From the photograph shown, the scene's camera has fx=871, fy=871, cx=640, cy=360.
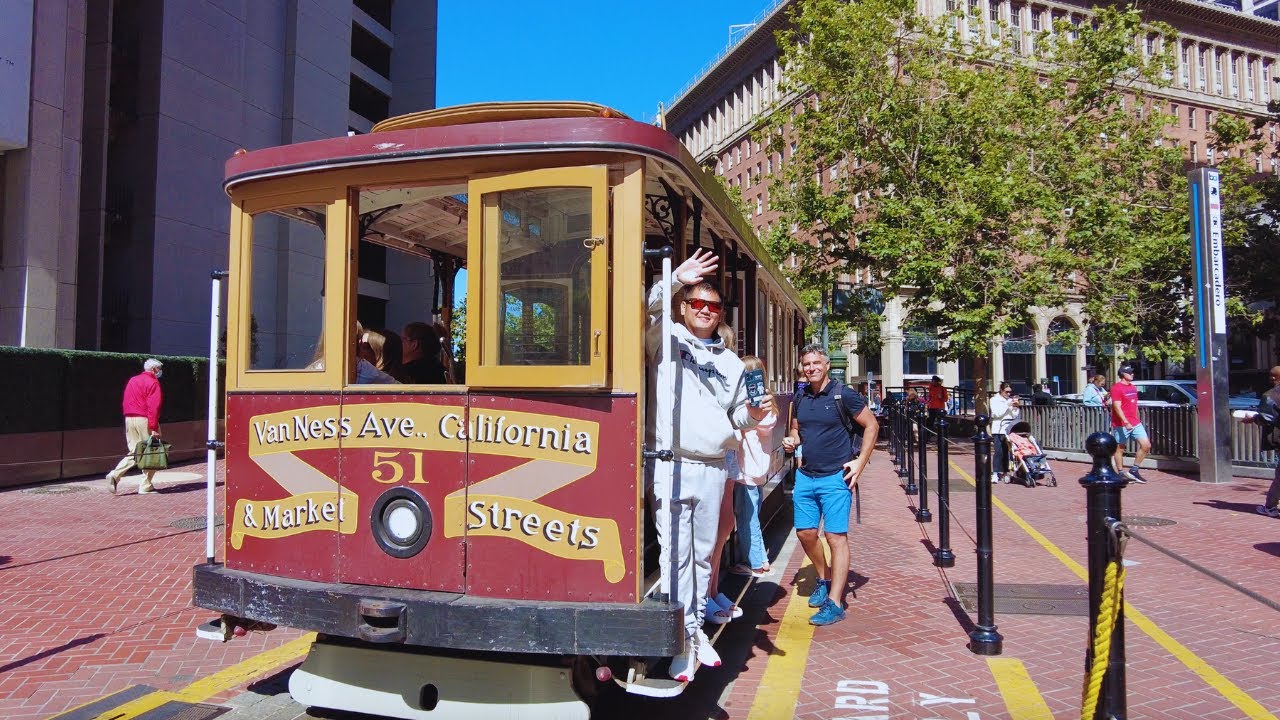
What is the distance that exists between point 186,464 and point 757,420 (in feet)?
50.6

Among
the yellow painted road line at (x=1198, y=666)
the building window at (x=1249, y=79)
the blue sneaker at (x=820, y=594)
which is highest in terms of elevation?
the building window at (x=1249, y=79)

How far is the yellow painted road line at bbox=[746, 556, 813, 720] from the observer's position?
4.46 meters

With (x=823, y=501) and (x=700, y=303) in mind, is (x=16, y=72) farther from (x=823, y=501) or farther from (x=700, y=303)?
(x=823, y=501)

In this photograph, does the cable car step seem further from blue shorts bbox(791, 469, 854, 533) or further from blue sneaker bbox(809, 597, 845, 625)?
blue sneaker bbox(809, 597, 845, 625)

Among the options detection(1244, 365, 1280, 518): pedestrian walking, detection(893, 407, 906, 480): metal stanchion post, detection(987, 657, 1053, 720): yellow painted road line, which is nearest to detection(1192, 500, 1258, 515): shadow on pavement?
detection(1244, 365, 1280, 518): pedestrian walking

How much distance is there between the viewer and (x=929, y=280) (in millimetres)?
20062

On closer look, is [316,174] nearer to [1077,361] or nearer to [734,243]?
[734,243]

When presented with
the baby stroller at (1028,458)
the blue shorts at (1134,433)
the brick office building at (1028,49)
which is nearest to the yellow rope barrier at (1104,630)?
the baby stroller at (1028,458)

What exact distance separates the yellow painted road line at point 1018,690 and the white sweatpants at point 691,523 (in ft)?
5.64

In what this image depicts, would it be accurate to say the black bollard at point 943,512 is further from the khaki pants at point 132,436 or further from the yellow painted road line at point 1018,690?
the khaki pants at point 132,436

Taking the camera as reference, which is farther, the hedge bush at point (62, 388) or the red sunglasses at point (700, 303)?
the hedge bush at point (62, 388)

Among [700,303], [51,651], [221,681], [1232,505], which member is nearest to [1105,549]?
[700,303]

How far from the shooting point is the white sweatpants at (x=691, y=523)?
155 inches

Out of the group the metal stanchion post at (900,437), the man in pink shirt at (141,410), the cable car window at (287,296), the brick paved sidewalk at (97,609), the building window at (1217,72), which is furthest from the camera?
the building window at (1217,72)
